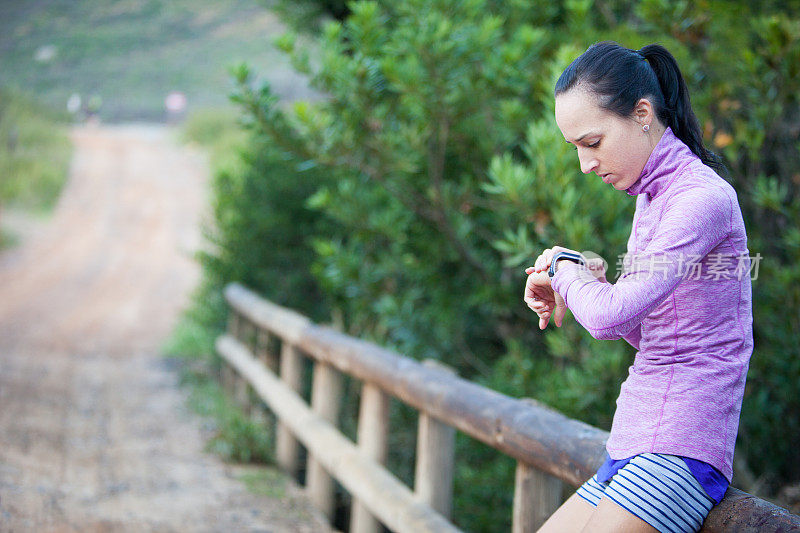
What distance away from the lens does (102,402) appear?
6043 millimetres

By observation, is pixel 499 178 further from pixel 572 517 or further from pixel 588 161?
pixel 572 517

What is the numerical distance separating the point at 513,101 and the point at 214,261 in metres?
4.01

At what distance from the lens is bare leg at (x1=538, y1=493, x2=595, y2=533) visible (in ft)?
5.00

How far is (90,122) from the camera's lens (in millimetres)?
30703

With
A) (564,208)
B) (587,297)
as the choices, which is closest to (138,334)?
(564,208)

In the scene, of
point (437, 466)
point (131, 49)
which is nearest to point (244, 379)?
point (437, 466)

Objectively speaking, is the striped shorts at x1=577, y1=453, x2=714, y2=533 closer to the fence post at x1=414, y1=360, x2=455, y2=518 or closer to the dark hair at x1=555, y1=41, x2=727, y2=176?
the dark hair at x1=555, y1=41, x2=727, y2=176

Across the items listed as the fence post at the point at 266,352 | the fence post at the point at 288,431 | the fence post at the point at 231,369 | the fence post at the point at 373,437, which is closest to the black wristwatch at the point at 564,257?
the fence post at the point at 373,437

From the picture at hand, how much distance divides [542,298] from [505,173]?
4.30 feet

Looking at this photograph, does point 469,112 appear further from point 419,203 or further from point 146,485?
point 146,485

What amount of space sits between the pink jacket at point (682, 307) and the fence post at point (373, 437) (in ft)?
7.16

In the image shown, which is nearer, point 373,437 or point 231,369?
point 373,437

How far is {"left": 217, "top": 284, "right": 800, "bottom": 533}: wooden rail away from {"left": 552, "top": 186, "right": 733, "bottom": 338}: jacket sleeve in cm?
49

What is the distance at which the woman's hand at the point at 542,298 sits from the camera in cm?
146
